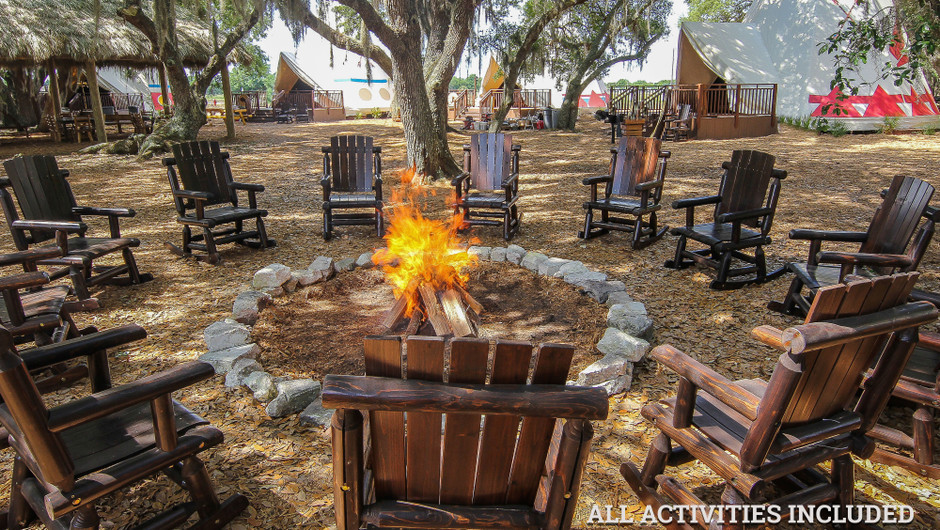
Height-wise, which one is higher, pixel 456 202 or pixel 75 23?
pixel 75 23

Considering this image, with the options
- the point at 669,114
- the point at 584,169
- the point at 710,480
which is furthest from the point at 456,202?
the point at 669,114

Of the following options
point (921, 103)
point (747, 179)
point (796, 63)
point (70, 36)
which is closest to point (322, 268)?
point (747, 179)

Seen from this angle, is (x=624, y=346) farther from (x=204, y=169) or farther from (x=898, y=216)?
(x=204, y=169)

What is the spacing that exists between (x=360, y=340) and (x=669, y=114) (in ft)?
47.0

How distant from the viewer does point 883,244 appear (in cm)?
366

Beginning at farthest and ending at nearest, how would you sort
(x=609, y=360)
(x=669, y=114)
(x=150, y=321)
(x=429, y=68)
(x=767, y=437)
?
(x=669, y=114), (x=429, y=68), (x=150, y=321), (x=609, y=360), (x=767, y=437)

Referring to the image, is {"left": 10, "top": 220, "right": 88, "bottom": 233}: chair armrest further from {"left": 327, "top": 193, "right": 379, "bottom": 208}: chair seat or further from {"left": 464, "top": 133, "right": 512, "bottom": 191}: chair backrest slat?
{"left": 464, "top": 133, "right": 512, "bottom": 191}: chair backrest slat

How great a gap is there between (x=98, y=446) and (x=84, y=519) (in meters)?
0.28

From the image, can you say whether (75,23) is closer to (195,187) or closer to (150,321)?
(195,187)

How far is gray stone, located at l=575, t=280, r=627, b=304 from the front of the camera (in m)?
4.36

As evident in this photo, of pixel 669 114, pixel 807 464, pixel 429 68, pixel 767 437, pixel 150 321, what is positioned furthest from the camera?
pixel 669 114

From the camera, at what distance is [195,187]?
218 inches

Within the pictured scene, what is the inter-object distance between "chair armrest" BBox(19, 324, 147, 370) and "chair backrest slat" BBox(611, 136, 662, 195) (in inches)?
191

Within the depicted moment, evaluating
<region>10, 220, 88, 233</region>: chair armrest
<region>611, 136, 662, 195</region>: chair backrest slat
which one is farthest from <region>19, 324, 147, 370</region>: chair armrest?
<region>611, 136, 662, 195</region>: chair backrest slat
